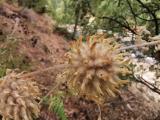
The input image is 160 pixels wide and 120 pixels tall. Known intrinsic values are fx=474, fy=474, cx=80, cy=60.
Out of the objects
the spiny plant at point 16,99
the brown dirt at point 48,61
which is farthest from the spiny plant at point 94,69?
the brown dirt at point 48,61

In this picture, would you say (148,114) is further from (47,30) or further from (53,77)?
(47,30)

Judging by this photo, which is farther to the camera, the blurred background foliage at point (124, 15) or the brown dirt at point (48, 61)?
the brown dirt at point (48, 61)

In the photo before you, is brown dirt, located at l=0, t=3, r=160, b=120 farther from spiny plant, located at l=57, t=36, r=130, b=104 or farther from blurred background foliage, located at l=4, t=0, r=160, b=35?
spiny plant, located at l=57, t=36, r=130, b=104

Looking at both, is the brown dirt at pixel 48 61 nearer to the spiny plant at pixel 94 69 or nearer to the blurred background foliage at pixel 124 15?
the blurred background foliage at pixel 124 15

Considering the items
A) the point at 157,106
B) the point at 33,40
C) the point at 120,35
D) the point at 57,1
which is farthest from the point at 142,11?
the point at 57,1

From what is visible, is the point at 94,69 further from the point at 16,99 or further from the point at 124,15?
the point at 124,15

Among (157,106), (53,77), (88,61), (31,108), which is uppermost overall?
(88,61)
